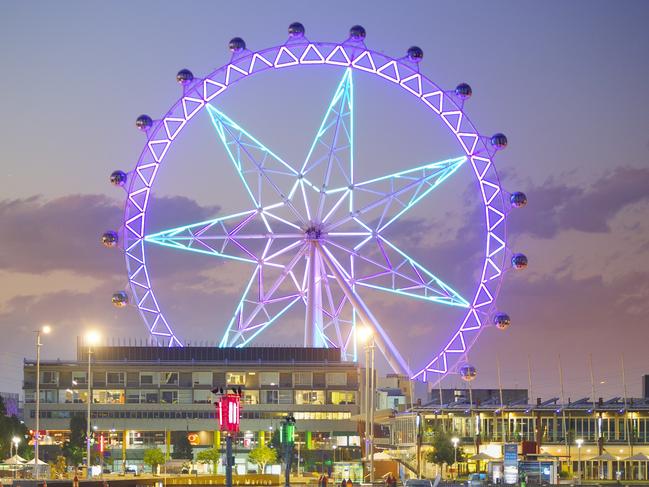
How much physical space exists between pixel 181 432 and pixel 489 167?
71.0m

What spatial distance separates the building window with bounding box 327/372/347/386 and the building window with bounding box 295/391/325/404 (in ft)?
5.98

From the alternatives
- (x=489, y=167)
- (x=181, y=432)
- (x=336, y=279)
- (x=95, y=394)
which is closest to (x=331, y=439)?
(x=181, y=432)

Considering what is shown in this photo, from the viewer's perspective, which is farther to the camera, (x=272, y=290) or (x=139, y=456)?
(x=139, y=456)

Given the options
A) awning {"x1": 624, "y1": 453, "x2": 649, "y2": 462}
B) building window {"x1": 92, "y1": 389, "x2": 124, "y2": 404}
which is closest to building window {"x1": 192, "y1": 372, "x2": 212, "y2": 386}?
building window {"x1": 92, "y1": 389, "x2": 124, "y2": 404}

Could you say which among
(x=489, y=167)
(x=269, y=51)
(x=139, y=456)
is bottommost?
(x=139, y=456)

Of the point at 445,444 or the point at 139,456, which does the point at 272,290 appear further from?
the point at 139,456

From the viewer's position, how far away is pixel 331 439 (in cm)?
16700

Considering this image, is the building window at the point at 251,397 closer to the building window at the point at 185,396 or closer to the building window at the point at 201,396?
the building window at the point at 201,396

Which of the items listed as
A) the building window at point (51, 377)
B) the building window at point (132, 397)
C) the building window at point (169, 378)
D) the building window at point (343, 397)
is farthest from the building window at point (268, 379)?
the building window at point (51, 377)

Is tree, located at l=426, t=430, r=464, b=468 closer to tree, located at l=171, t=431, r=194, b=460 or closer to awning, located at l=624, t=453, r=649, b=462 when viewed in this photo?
awning, located at l=624, t=453, r=649, b=462

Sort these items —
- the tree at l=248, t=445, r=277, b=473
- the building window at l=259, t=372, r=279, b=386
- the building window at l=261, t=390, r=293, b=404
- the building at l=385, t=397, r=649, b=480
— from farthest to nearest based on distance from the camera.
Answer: the building window at l=259, t=372, r=279, b=386, the building window at l=261, t=390, r=293, b=404, the tree at l=248, t=445, r=277, b=473, the building at l=385, t=397, r=649, b=480

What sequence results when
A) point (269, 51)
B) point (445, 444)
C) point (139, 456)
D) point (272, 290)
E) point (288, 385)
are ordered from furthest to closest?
1. point (288, 385)
2. point (139, 456)
3. point (445, 444)
4. point (272, 290)
5. point (269, 51)

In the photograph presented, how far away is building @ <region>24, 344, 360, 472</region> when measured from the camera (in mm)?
166125

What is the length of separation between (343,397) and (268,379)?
9.56 meters
